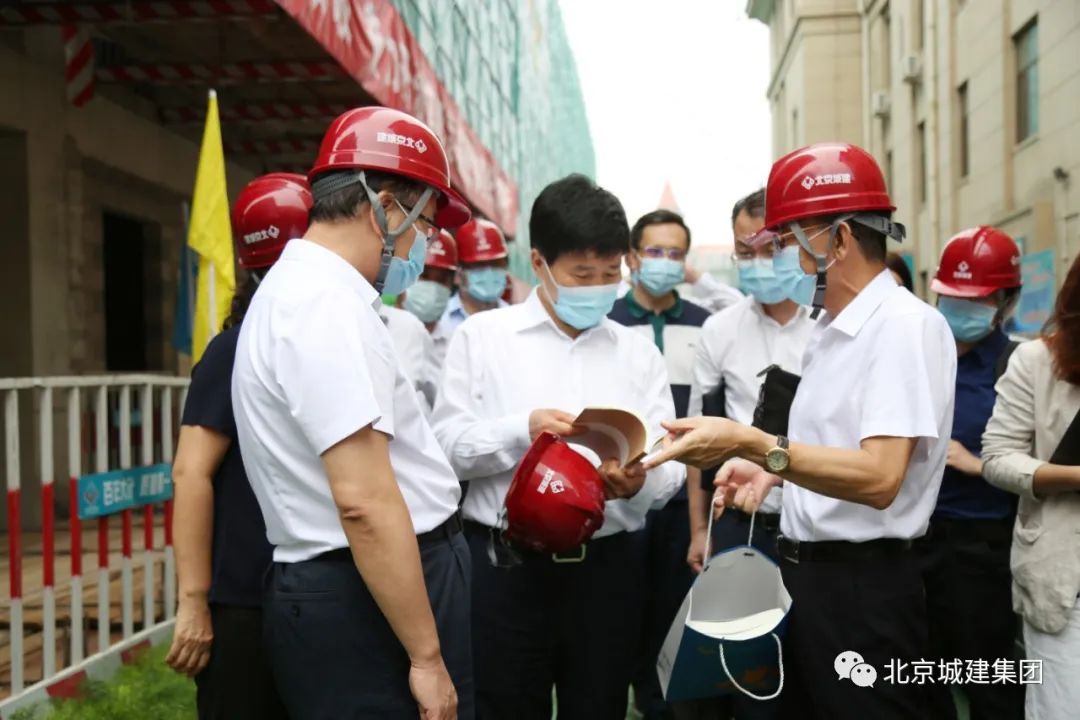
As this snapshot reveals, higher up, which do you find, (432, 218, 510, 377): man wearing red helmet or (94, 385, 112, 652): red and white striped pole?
(432, 218, 510, 377): man wearing red helmet

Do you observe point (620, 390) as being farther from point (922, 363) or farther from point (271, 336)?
point (271, 336)

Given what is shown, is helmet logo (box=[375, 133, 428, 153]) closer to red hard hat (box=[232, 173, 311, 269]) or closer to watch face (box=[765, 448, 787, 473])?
red hard hat (box=[232, 173, 311, 269])

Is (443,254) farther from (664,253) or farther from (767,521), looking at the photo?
(767,521)

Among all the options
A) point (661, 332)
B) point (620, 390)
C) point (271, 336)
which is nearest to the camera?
point (271, 336)

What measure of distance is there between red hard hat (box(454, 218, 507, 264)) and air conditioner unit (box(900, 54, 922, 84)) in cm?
1450

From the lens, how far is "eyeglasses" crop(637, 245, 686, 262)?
4586mm

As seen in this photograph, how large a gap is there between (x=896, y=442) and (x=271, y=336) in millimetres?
1388

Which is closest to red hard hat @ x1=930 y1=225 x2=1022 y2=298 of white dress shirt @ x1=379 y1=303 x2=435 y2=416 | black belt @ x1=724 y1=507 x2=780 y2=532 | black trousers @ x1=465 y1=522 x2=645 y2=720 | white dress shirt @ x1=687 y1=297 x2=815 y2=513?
white dress shirt @ x1=687 y1=297 x2=815 y2=513

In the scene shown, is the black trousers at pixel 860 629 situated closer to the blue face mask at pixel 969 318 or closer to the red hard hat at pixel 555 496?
the red hard hat at pixel 555 496

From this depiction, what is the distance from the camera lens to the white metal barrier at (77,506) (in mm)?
4074

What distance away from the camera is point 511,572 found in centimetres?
296

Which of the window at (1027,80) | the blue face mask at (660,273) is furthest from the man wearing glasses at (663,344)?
the window at (1027,80)

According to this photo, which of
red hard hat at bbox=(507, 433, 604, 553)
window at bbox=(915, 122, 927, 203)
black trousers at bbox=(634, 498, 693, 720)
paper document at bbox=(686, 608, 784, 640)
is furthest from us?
window at bbox=(915, 122, 927, 203)

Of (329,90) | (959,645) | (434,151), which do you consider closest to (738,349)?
(959,645)
